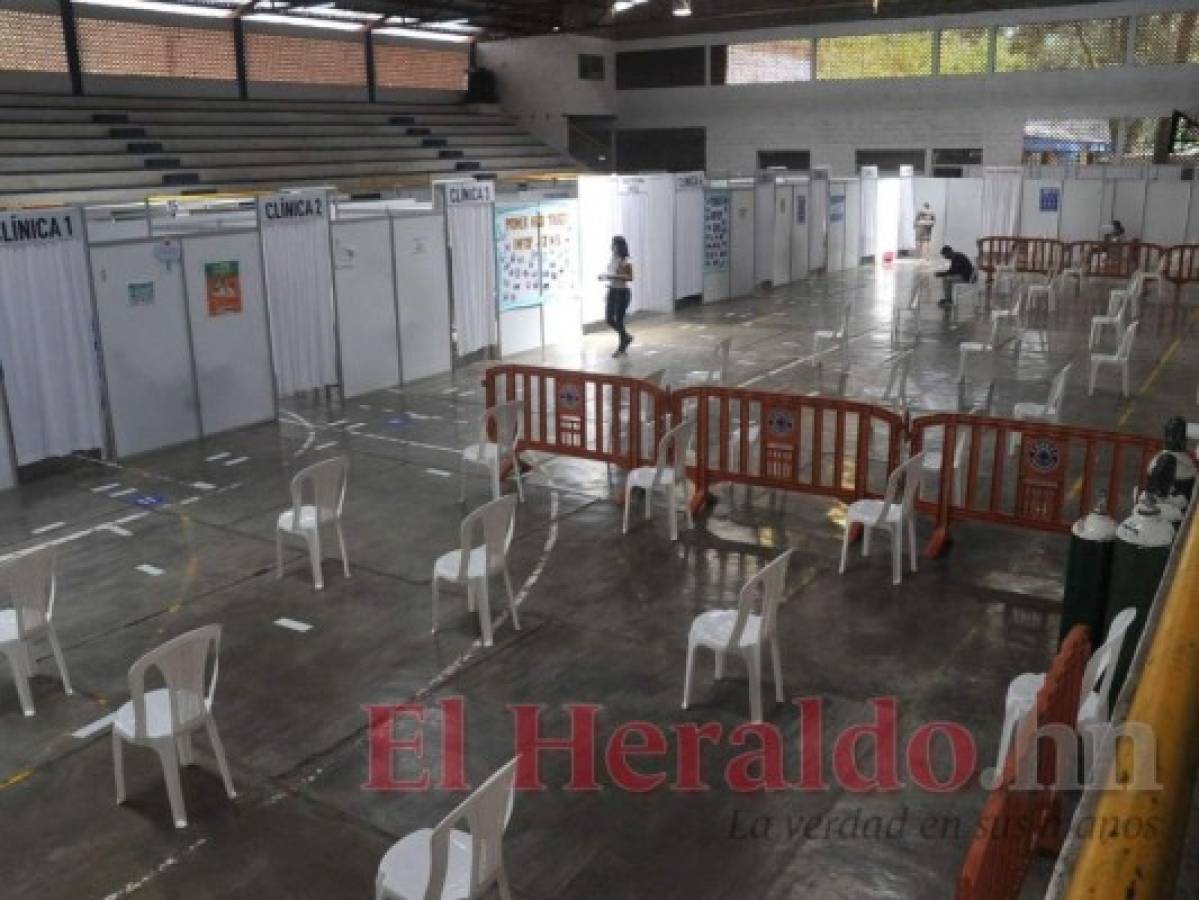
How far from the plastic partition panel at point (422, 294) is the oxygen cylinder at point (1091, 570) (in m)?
10.5

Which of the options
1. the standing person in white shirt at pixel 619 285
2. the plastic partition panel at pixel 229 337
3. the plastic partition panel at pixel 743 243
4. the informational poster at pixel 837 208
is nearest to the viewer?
the plastic partition panel at pixel 229 337

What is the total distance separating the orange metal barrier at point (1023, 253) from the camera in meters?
24.9

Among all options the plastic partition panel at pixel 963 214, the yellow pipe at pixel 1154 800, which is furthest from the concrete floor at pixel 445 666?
the plastic partition panel at pixel 963 214

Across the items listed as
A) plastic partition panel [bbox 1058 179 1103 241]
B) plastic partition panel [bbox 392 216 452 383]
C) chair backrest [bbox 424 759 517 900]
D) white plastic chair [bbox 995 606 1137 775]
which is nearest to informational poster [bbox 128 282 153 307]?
plastic partition panel [bbox 392 216 452 383]

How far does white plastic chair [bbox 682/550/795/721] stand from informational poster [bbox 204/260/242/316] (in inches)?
314

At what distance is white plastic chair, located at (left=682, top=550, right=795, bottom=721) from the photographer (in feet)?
18.7

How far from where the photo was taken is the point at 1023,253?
25.8m

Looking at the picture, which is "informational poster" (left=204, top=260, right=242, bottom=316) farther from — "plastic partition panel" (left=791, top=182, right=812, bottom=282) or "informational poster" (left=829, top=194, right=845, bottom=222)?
"informational poster" (left=829, top=194, right=845, bottom=222)

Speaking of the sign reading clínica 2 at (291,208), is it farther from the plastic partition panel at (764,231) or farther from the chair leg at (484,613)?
the plastic partition panel at (764,231)

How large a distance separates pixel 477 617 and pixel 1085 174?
24.6 m

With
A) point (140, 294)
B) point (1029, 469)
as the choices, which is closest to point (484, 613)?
point (1029, 469)

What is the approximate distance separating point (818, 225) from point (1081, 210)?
677 cm

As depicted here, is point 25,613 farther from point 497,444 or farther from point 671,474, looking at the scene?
point 671,474

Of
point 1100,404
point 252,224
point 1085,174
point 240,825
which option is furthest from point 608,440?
point 1085,174
